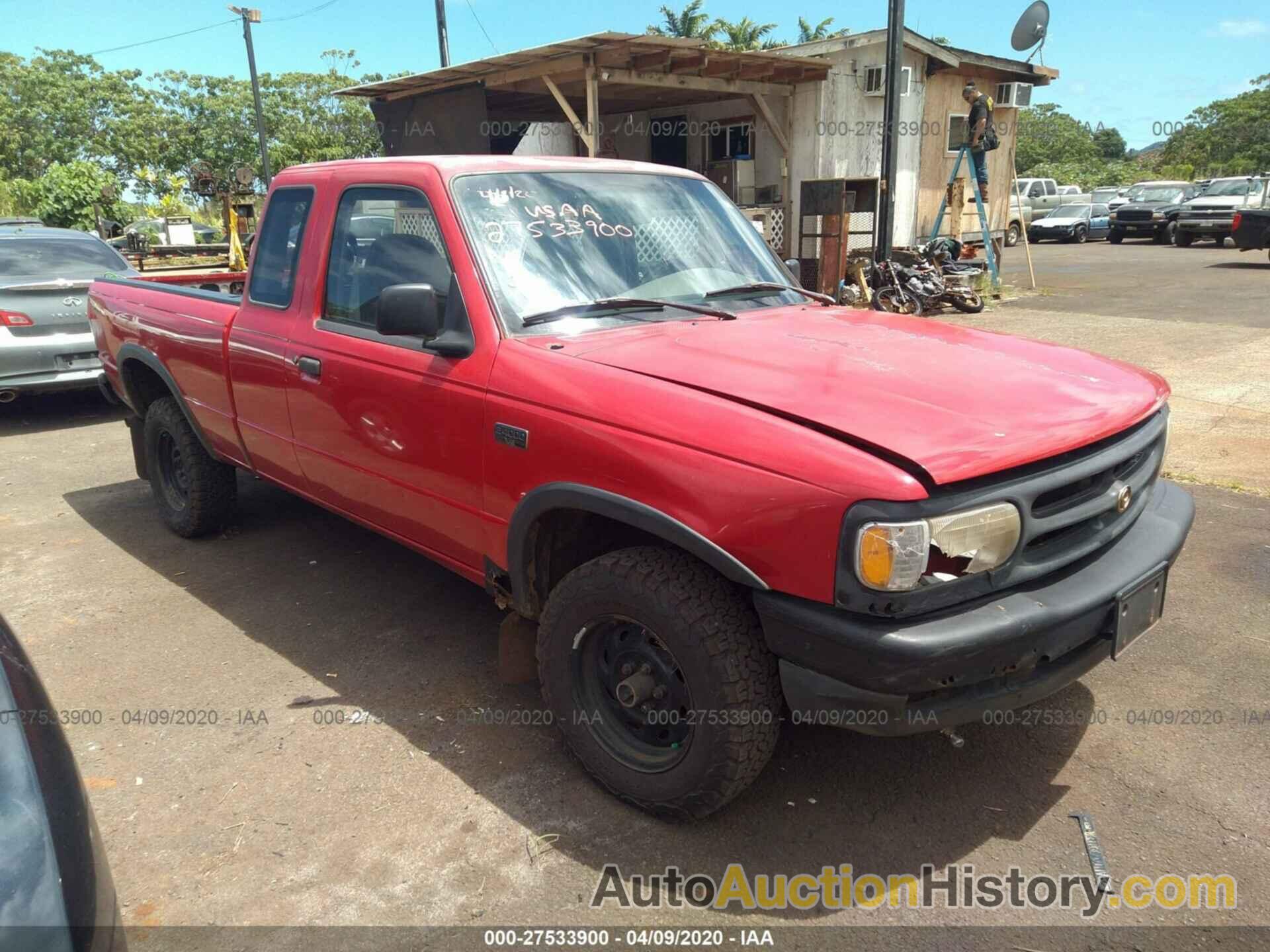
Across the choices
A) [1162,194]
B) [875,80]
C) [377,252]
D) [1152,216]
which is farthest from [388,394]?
[1162,194]

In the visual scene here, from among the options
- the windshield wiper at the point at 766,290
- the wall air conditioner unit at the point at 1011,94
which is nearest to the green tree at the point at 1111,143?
the wall air conditioner unit at the point at 1011,94

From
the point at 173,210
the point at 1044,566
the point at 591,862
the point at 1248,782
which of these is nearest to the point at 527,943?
the point at 591,862

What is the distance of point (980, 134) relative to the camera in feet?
45.5

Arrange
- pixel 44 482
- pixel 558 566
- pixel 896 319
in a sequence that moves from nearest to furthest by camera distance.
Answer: pixel 558 566
pixel 896 319
pixel 44 482

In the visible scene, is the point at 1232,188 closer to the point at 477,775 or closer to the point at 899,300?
the point at 899,300

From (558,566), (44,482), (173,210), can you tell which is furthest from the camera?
(173,210)

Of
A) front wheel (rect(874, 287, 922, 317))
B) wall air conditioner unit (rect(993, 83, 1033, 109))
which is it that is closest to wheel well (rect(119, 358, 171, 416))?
front wheel (rect(874, 287, 922, 317))

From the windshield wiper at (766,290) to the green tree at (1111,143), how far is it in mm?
84353

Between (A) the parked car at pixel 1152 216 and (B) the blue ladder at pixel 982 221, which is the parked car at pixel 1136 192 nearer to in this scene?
(A) the parked car at pixel 1152 216

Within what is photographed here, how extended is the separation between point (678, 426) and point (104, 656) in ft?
9.58

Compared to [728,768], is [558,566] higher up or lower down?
higher up

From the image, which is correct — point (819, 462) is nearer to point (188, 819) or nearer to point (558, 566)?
point (558, 566)

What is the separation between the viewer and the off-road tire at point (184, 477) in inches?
196

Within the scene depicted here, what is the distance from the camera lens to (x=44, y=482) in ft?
21.1
